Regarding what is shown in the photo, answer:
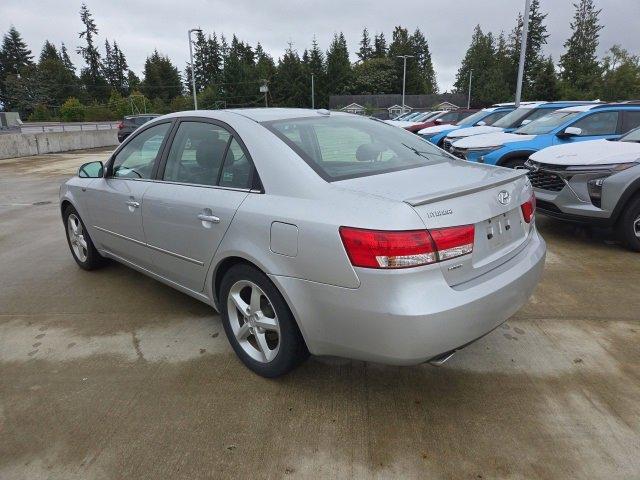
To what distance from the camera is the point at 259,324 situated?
112 inches

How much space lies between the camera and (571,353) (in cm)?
316

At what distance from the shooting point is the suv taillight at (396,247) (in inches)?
85.4

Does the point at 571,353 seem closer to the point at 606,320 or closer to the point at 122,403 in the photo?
the point at 606,320

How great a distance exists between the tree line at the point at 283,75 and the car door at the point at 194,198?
67.4m

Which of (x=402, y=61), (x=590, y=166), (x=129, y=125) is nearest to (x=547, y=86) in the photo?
(x=402, y=61)

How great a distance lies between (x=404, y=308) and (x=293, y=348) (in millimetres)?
782

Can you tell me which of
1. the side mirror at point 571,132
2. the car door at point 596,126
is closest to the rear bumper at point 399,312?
the side mirror at point 571,132

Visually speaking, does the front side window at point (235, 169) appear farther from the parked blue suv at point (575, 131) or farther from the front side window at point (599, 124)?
the front side window at point (599, 124)

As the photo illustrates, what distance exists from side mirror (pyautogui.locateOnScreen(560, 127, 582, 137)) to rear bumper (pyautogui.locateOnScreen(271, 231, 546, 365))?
576 cm

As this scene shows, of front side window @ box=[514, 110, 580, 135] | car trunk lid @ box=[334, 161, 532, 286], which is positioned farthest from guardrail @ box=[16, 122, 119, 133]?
car trunk lid @ box=[334, 161, 532, 286]

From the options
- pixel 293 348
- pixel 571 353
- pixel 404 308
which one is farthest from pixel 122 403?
pixel 571 353

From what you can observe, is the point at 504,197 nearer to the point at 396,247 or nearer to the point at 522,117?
the point at 396,247

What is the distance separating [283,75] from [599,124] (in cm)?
8103

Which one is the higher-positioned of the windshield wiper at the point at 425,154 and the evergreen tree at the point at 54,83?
the evergreen tree at the point at 54,83
